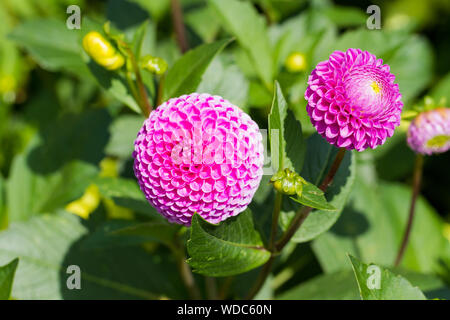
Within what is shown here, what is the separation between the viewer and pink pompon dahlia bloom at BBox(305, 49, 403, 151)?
735 millimetres

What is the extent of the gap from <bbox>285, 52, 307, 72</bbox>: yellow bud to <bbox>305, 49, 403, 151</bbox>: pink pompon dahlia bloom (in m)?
0.51

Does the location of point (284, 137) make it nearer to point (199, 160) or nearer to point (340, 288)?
point (199, 160)

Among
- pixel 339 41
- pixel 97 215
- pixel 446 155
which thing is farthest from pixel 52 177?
pixel 446 155

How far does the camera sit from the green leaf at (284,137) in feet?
2.53

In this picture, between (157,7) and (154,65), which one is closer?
(154,65)

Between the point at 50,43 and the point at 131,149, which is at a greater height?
the point at 50,43

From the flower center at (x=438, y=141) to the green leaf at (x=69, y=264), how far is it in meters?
0.66

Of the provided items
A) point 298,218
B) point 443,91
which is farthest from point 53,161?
point 443,91

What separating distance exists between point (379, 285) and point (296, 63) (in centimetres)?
65

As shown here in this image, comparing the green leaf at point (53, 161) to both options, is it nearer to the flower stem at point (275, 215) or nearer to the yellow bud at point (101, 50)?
the yellow bud at point (101, 50)

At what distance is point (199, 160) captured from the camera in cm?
74

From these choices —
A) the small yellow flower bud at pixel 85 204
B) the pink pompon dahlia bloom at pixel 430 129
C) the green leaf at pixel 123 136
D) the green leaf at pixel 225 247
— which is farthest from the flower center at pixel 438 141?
the small yellow flower bud at pixel 85 204

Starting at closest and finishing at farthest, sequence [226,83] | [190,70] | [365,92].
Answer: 1. [365,92]
2. [190,70]
3. [226,83]

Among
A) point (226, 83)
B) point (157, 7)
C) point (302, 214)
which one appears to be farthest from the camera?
point (157, 7)
